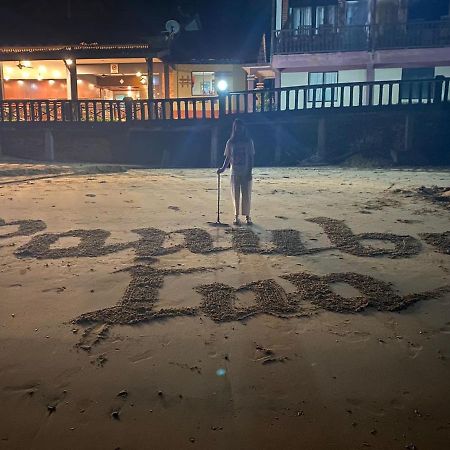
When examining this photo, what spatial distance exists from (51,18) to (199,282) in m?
22.8

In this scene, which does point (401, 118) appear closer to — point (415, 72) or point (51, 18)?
point (415, 72)

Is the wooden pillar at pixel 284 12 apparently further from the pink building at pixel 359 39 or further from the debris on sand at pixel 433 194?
the debris on sand at pixel 433 194

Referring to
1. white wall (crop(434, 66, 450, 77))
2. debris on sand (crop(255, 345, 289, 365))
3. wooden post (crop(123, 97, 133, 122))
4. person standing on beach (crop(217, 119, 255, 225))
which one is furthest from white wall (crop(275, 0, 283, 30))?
debris on sand (crop(255, 345, 289, 365))

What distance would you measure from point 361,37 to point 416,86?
11.1 ft

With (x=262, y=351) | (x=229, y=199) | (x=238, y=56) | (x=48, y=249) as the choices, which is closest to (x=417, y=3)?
(x=238, y=56)

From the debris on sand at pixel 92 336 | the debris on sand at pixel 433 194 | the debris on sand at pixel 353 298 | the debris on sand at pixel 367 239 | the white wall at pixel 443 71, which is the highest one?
the white wall at pixel 443 71

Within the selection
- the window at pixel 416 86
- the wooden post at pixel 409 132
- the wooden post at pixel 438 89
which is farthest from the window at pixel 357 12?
the wooden post at pixel 409 132

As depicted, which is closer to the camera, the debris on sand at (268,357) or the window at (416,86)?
the debris on sand at (268,357)

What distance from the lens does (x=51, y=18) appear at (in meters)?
23.8

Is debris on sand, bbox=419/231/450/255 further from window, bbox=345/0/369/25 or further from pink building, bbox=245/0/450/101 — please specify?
window, bbox=345/0/369/25

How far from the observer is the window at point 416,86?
1691cm

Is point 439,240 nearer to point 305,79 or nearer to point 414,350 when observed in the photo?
point 414,350

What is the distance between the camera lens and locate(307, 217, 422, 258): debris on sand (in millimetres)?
6480

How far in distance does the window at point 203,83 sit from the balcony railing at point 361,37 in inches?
174
